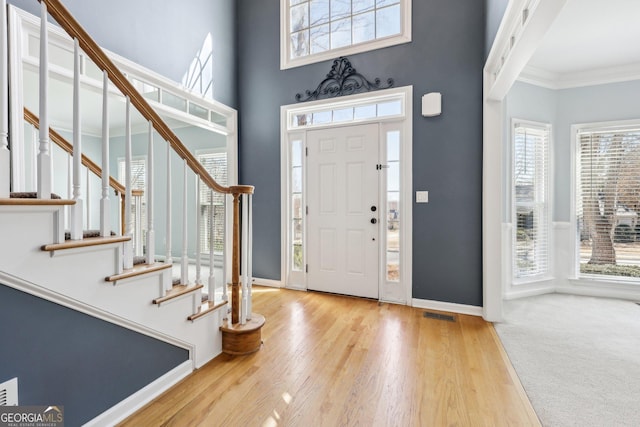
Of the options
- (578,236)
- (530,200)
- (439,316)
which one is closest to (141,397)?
(439,316)

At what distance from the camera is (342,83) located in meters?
3.56

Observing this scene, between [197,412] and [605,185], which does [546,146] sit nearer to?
[605,185]

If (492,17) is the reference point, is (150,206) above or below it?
below

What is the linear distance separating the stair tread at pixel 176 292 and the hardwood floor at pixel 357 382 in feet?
1.80

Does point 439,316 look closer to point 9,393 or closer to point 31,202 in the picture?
point 9,393

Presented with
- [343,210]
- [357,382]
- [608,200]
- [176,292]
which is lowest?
[357,382]

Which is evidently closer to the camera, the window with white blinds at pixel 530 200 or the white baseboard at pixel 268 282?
the window with white blinds at pixel 530 200

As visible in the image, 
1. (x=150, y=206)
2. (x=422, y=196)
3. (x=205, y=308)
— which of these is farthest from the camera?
(x=422, y=196)

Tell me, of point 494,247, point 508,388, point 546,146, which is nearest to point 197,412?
point 508,388

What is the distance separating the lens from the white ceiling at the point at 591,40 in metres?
2.61

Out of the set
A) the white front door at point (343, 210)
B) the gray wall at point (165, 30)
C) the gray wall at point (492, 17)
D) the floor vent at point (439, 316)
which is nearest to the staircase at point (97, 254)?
the gray wall at point (165, 30)

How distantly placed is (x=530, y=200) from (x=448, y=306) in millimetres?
1815

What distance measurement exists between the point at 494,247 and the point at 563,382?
3.95 feet

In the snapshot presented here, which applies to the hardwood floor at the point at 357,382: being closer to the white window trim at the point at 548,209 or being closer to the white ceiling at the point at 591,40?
the white window trim at the point at 548,209
